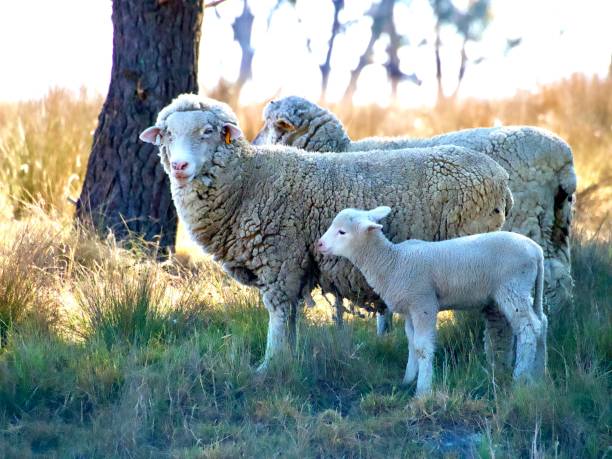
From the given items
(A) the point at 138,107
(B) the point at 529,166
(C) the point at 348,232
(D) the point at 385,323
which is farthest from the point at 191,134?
(B) the point at 529,166

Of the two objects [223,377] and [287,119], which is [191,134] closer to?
[223,377]

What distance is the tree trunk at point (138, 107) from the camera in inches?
316

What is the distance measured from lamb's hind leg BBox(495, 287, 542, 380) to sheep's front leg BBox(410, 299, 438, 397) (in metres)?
0.39

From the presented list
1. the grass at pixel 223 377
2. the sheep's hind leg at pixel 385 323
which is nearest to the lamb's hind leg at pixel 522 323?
the grass at pixel 223 377

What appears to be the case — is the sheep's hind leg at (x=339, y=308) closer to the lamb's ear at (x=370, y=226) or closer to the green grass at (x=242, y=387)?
the green grass at (x=242, y=387)

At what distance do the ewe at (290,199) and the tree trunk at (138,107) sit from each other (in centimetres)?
195

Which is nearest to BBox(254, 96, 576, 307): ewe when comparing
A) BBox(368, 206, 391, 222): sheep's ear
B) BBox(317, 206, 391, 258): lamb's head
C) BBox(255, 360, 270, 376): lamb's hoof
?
BBox(368, 206, 391, 222): sheep's ear

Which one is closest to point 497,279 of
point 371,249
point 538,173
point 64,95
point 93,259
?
point 371,249

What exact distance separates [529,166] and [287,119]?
186 cm

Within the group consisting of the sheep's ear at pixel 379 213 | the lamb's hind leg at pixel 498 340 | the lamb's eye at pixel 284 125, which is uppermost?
the lamb's eye at pixel 284 125

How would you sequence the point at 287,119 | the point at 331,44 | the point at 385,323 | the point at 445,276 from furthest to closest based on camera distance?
the point at 331,44
the point at 287,119
the point at 385,323
the point at 445,276

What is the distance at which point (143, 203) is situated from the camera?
8117 mm

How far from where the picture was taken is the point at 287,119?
7496mm

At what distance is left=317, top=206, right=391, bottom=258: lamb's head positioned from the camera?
18.4 feet
